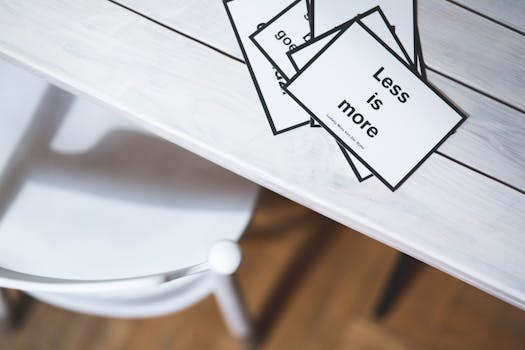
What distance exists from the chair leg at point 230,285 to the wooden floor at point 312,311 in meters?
0.11

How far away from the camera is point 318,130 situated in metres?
0.74

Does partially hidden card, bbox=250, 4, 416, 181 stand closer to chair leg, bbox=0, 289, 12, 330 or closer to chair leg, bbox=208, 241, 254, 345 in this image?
chair leg, bbox=208, 241, 254, 345

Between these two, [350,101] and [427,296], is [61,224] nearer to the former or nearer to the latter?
[350,101]

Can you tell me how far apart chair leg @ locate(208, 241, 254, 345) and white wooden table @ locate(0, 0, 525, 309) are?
103mm

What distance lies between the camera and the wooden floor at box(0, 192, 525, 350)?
1.36 m

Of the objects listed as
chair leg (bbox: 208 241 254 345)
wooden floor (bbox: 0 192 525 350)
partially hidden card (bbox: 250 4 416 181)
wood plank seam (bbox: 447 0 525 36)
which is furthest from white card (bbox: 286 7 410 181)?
wooden floor (bbox: 0 192 525 350)

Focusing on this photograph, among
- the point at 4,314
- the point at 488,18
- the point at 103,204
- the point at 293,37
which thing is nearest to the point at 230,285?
the point at 103,204

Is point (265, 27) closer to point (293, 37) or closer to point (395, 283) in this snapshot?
point (293, 37)

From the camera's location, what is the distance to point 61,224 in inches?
37.1

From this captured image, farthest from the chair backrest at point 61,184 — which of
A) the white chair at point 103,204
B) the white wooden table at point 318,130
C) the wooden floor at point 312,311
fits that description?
the wooden floor at point 312,311

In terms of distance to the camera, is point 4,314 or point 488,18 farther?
point 4,314

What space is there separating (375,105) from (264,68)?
0.52 ft

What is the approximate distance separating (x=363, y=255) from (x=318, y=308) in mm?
176

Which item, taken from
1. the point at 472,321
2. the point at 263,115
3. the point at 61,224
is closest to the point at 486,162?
the point at 263,115
